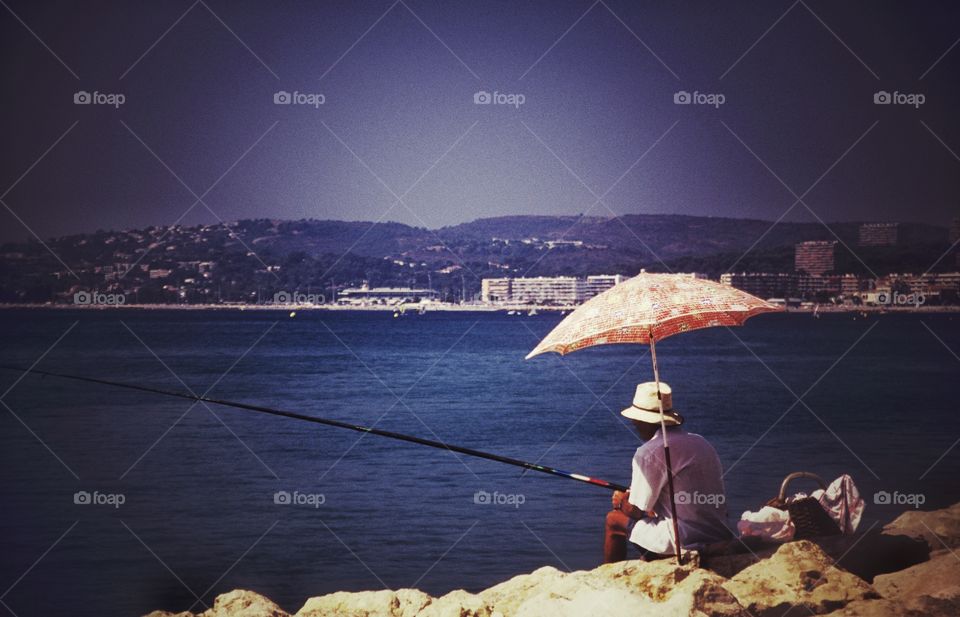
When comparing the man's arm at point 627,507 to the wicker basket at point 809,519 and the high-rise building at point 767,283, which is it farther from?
the high-rise building at point 767,283

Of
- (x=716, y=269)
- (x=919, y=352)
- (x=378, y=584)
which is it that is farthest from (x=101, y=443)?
(x=716, y=269)

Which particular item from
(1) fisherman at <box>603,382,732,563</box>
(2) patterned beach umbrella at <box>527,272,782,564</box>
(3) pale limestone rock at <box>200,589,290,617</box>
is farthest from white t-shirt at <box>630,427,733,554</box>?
(3) pale limestone rock at <box>200,589,290,617</box>

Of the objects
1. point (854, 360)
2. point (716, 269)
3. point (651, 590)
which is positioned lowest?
point (651, 590)

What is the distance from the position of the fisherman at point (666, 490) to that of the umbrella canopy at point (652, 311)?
13.6 inches

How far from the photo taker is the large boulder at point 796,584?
491cm

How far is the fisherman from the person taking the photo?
5.23 metres

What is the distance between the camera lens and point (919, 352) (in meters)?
68.4

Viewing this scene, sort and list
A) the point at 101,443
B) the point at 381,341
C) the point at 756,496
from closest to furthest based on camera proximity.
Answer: the point at 756,496, the point at 101,443, the point at 381,341

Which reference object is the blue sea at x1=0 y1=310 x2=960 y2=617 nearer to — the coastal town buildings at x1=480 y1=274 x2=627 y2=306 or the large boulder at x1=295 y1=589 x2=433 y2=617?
the large boulder at x1=295 y1=589 x2=433 y2=617

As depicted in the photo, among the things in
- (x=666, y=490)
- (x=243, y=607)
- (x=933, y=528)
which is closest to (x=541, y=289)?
(x=933, y=528)

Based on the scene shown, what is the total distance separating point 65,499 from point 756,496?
1105 centimetres

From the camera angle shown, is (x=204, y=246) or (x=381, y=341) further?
(x=204, y=246)

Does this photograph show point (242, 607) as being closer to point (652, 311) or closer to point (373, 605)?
point (373, 605)

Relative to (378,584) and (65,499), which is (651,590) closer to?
(378,584)
